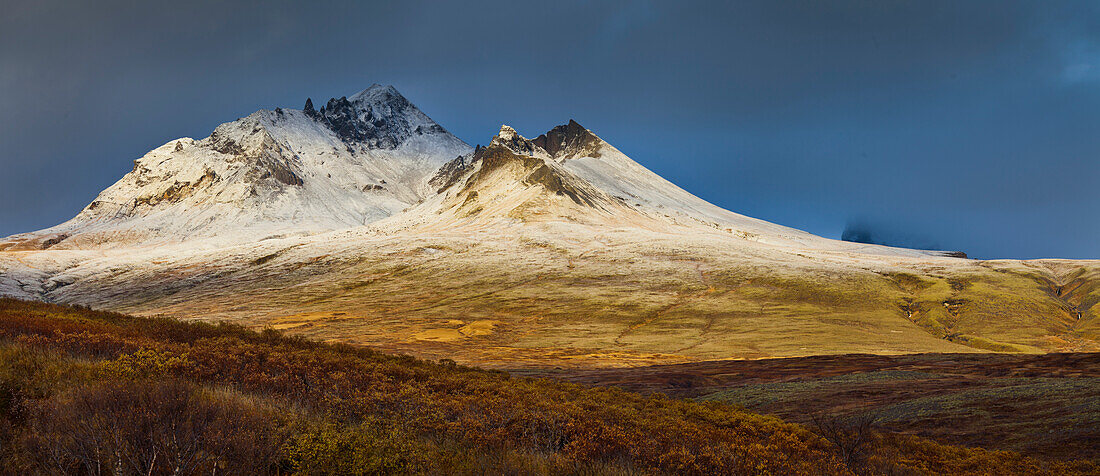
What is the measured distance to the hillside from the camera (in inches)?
258

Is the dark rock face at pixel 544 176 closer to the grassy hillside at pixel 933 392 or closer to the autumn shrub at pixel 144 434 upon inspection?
the grassy hillside at pixel 933 392

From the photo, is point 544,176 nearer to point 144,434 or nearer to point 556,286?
point 556,286

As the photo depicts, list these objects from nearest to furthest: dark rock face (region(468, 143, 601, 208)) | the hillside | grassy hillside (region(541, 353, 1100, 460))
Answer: the hillside < grassy hillside (region(541, 353, 1100, 460)) < dark rock face (region(468, 143, 601, 208))

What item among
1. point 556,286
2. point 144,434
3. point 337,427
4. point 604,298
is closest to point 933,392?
point 337,427

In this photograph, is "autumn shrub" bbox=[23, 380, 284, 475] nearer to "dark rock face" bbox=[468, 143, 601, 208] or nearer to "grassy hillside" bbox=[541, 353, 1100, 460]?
"grassy hillside" bbox=[541, 353, 1100, 460]

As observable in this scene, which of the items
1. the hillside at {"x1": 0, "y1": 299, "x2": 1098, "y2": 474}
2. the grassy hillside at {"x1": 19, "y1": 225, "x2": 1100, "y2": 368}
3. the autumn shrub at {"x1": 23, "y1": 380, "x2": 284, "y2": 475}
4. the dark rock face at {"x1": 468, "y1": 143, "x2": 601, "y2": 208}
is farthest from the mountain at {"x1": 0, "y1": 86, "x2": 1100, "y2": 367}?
the autumn shrub at {"x1": 23, "y1": 380, "x2": 284, "y2": 475}

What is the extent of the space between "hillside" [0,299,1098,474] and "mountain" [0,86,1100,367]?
71.7ft

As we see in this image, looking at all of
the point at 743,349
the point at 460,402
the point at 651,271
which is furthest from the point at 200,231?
the point at 460,402

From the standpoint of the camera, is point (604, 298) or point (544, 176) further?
point (544, 176)

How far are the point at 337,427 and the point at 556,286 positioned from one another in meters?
63.2

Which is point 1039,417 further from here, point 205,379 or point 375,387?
point 205,379

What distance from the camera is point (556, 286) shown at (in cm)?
7156

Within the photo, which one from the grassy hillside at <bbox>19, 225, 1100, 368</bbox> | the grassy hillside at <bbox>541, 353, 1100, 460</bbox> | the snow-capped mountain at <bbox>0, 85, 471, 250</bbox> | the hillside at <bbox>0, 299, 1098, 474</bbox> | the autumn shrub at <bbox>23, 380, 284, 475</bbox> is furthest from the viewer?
the snow-capped mountain at <bbox>0, 85, 471, 250</bbox>

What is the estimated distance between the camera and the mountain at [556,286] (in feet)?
146
